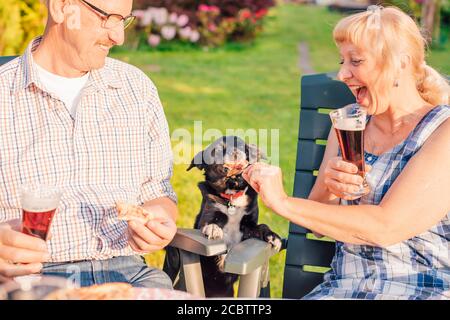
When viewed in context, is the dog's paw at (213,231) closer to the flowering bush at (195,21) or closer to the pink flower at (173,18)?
the flowering bush at (195,21)

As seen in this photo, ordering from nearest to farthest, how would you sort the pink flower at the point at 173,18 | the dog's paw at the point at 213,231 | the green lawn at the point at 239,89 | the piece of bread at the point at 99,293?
the piece of bread at the point at 99,293
the dog's paw at the point at 213,231
the green lawn at the point at 239,89
the pink flower at the point at 173,18

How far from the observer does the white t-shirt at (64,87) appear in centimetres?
320

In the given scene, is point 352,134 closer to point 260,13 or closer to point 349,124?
point 349,124

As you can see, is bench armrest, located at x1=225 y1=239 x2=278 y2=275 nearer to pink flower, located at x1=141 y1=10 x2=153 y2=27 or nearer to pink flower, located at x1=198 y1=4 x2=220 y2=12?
pink flower, located at x1=141 y1=10 x2=153 y2=27

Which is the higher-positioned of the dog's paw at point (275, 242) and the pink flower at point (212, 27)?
the pink flower at point (212, 27)

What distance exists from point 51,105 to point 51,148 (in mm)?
197

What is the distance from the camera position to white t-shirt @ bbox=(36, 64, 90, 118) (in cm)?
320

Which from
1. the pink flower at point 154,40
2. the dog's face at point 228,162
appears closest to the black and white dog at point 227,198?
the dog's face at point 228,162

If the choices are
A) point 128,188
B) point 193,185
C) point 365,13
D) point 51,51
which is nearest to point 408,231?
point 365,13

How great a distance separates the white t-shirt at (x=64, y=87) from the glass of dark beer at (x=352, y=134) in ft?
3.95

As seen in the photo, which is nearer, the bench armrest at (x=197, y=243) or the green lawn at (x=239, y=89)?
the bench armrest at (x=197, y=243)

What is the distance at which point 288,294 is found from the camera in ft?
11.8

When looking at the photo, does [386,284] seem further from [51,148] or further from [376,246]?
[51,148]

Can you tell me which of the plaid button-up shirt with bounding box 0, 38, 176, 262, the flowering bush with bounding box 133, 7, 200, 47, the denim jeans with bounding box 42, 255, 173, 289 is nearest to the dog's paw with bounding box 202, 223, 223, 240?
the plaid button-up shirt with bounding box 0, 38, 176, 262
